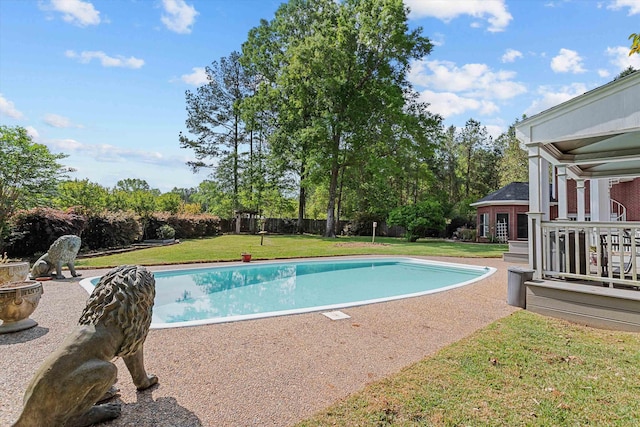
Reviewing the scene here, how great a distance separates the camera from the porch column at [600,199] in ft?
31.4

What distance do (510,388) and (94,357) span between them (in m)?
3.26

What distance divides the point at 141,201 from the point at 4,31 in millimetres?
11678

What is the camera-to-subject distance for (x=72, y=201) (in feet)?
50.4

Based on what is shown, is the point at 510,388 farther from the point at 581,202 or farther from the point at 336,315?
the point at 581,202

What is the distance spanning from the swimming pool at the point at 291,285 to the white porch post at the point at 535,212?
2.08 metres

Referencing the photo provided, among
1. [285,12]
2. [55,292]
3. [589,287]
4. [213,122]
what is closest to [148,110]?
[55,292]

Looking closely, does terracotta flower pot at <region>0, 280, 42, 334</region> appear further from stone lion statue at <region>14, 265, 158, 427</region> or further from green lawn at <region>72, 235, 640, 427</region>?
green lawn at <region>72, 235, 640, 427</region>

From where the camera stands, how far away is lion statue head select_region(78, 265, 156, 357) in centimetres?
234

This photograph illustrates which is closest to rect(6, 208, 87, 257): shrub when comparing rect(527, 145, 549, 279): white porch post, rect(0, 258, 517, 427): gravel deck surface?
rect(0, 258, 517, 427): gravel deck surface

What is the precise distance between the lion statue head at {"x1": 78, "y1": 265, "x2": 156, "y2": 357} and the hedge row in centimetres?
1092

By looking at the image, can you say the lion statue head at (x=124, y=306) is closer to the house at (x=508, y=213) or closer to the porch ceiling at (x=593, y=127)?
the porch ceiling at (x=593, y=127)

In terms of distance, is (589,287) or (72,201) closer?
(589,287)

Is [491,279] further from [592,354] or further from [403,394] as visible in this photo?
[403,394]

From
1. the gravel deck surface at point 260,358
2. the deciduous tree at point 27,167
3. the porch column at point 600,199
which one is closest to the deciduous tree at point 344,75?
the porch column at point 600,199
